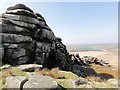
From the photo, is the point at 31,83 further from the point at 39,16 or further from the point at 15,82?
the point at 39,16

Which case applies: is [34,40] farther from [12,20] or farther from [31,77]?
[31,77]

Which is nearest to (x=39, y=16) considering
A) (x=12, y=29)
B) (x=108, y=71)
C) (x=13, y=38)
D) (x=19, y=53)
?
(x=12, y=29)

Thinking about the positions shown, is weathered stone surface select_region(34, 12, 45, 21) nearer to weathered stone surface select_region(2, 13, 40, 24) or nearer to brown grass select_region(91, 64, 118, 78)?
weathered stone surface select_region(2, 13, 40, 24)

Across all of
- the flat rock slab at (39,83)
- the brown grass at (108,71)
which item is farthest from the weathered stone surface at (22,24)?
the flat rock slab at (39,83)

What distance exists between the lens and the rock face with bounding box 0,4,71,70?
2640 centimetres

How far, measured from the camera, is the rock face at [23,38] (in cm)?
2640

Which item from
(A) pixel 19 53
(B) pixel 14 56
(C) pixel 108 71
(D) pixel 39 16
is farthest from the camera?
(C) pixel 108 71

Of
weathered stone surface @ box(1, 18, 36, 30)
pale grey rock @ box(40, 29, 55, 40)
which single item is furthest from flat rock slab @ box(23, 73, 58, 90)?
pale grey rock @ box(40, 29, 55, 40)

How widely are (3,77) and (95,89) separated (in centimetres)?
571

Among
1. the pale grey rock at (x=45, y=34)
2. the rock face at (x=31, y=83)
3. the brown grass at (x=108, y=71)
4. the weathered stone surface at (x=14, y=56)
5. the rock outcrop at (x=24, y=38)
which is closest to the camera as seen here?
the rock face at (x=31, y=83)

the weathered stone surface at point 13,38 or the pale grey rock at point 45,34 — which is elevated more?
the pale grey rock at point 45,34

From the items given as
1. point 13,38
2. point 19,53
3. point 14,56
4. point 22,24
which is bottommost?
point 14,56

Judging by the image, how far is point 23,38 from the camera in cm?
2828

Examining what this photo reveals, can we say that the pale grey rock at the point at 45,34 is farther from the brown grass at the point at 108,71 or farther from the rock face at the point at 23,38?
the brown grass at the point at 108,71
